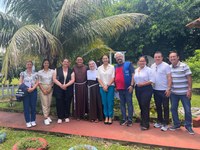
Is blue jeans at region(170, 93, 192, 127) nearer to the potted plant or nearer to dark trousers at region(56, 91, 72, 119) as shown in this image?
dark trousers at region(56, 91, 72, 119)

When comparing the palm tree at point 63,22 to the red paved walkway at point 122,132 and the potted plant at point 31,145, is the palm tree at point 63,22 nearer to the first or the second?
the red paved walkway at point 122,132

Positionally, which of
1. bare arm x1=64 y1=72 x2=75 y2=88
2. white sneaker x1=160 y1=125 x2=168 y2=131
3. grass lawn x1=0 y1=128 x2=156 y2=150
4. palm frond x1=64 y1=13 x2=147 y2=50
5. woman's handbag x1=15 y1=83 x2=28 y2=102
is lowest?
grass lawn x1=0 y1=128 x2=156 y2=150

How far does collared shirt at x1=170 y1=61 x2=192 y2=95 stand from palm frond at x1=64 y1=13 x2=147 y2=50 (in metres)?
2.69

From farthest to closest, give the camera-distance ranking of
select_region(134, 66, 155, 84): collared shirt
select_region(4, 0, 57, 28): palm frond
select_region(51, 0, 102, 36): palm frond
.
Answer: select_region(4, 0, 57, 28): palm frond → select_region(51, 0, 102, 36): palm frond → select_region(134, 66, 155, 84): collared shirt

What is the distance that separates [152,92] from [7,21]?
14.9 feet

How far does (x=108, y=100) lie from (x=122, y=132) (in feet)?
2.82

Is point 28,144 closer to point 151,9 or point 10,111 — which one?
point 10,111

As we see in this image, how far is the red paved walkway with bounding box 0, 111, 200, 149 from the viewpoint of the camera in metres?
4.07

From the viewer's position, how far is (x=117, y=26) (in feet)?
21.5

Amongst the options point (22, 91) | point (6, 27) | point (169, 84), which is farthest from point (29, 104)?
point (169, 84)

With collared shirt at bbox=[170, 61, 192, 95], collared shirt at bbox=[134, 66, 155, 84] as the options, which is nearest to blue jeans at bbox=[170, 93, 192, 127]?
collared shirt at bbox=[170, 61, 192, 95]

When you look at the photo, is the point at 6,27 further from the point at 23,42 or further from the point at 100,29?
the point at 100,29

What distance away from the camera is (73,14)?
590 cm

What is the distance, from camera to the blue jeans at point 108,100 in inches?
204
